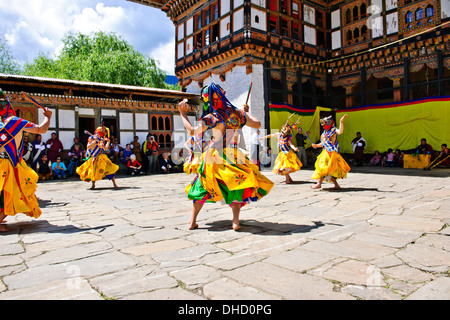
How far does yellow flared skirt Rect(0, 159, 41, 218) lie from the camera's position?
4.16m

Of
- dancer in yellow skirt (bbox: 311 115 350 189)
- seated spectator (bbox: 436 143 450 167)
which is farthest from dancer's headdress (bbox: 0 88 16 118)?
seated spectator (bbox: 436 143 450 167)

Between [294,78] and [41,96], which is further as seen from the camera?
[294,78]

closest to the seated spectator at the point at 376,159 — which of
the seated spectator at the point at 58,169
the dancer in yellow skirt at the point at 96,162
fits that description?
the dancer in yellow skirt at the point at 96,162

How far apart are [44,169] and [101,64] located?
45.9 feet

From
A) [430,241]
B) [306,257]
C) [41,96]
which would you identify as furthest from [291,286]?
[41,96]

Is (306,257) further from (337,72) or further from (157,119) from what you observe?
(337,72)

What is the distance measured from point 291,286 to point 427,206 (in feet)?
12.9

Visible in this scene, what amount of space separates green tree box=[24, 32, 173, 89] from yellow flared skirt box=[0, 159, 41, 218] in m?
20.8

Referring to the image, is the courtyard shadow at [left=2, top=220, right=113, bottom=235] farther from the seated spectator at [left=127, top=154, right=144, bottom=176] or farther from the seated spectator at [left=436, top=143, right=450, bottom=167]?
the seated spectator at [left=436, top=143, right=450, bottom=167]

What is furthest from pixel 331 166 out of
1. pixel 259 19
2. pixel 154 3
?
pixel 154 3

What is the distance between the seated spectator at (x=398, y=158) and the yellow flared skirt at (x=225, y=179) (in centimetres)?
1232

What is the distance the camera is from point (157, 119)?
1639 centimetres

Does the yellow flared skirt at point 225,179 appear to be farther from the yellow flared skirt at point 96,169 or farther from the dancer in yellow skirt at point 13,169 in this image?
the yellow flared skirt at point 96,169
